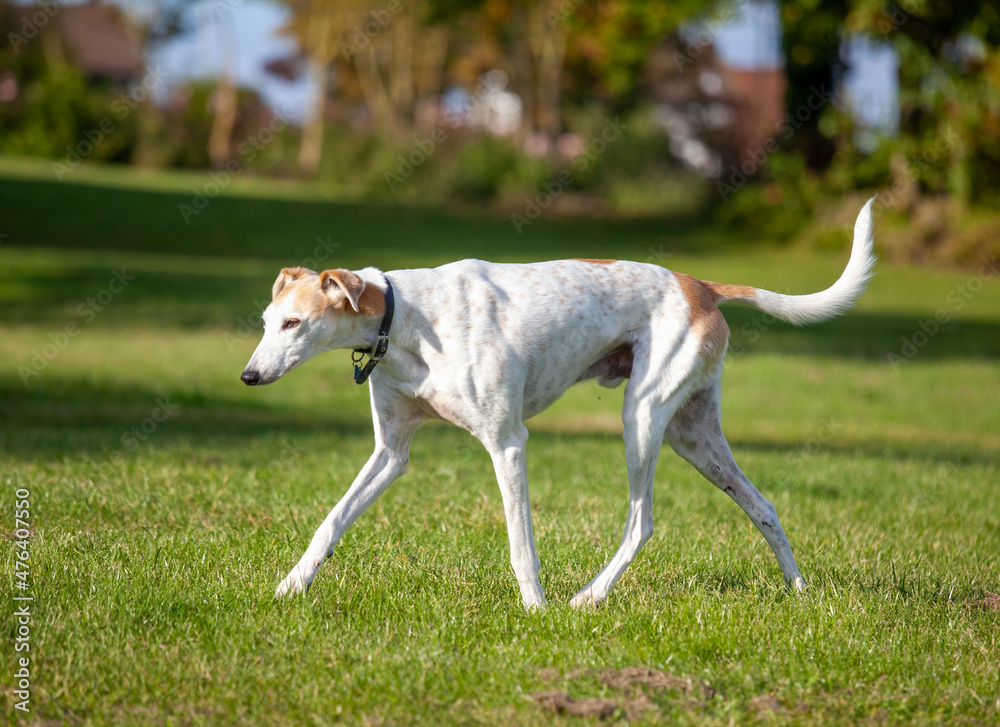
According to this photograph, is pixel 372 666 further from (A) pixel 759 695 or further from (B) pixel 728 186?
(B) pixel 728 186

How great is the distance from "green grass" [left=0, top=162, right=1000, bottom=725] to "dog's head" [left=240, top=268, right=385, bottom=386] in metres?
1.02

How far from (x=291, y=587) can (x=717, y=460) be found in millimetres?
2031

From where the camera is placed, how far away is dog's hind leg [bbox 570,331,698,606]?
4.57m

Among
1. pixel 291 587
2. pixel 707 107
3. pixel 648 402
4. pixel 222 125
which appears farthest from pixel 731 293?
pixel 222 125

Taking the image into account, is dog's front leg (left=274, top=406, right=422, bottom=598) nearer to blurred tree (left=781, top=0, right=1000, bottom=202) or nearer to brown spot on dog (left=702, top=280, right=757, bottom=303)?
brown spot on dog (left=702, top=280, right=757, bottom=303)

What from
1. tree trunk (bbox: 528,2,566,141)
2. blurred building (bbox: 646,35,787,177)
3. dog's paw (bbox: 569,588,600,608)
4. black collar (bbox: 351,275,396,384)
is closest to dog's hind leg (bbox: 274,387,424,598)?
black collar (bbox: 351,275,396,384)

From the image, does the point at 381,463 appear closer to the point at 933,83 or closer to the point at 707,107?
the point at 933,83

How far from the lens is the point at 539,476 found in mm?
7562

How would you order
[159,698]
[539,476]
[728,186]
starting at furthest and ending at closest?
[728,186] → [539,476] → [159,698]


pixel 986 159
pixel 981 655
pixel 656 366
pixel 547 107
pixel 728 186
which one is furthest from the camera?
pixel 547 107

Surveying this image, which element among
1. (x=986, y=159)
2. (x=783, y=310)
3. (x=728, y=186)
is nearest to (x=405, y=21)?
(x=728, y=186)

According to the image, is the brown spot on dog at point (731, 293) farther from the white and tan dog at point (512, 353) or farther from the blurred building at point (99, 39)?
the blurred building at point (99, 39)

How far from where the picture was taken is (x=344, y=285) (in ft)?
13.7

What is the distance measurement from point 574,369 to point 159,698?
7.04ft
